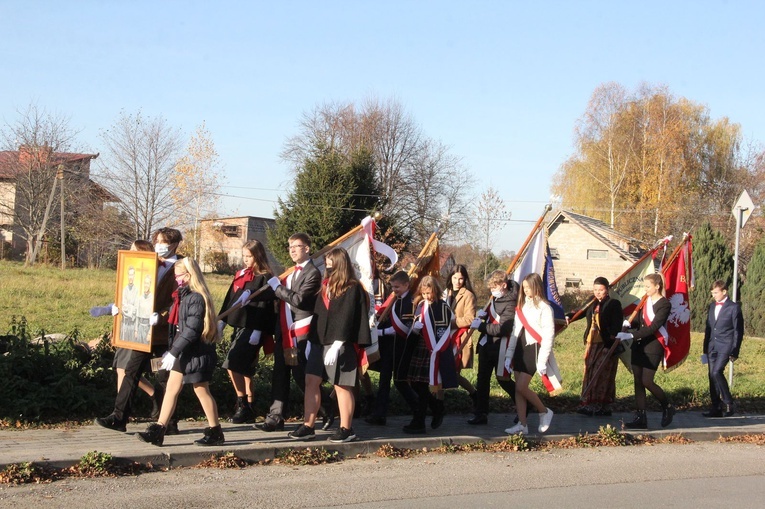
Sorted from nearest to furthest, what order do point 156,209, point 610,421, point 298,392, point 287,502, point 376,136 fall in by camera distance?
point 287,502, point 298,392, point 610,421, point 156,209, point 376,136

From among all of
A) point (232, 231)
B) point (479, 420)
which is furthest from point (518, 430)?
point (232, 231)

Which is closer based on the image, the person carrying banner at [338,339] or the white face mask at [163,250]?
the person carrying banner at [338,339]

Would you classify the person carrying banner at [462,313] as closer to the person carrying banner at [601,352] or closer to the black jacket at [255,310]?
the person carrying banner at [601,352]

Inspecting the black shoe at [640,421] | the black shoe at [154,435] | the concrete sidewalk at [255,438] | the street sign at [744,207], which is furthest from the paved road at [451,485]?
the street sign at [744,207]

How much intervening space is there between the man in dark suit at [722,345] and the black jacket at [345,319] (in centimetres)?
585

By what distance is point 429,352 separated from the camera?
9.09 meters

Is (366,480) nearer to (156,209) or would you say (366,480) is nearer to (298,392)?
(298,392)

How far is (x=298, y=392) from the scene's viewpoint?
9.81 meters

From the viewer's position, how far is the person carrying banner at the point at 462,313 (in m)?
10.0

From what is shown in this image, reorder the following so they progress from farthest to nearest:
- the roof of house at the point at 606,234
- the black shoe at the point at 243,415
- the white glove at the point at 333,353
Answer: the roof of house at the point at 606,234
the black shoe at the point at 243,415
the white glove at the point at 333,353

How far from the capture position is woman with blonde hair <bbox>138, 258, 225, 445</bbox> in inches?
288

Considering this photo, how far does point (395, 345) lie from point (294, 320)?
144 centimetres

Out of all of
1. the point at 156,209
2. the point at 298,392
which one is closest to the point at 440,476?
the point at 298,392

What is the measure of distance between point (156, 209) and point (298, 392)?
1432 inches
